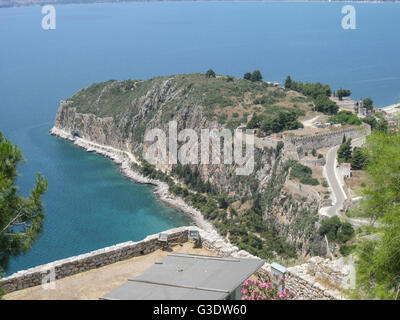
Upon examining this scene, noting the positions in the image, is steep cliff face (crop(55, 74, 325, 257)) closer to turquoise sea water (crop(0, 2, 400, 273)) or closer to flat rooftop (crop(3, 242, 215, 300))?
turquoise sea water (crop(0, 2, 400, 273))

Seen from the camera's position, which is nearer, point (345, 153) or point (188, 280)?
point (188, 280)

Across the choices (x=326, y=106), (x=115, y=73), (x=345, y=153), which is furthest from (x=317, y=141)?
(x=115, y=73)

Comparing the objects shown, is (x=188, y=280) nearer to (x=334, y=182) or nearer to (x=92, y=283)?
(x=92, y=283)

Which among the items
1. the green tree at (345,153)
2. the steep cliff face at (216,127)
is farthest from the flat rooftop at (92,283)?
the green tree at (345,153)

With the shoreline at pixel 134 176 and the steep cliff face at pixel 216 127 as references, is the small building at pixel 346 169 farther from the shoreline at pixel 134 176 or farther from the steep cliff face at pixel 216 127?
the shoreline at pixel 134 176

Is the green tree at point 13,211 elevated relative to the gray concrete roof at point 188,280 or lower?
elevated
